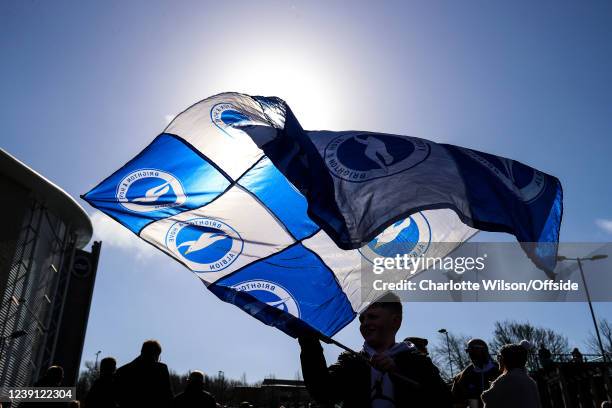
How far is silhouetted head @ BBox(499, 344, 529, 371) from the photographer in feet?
13.4

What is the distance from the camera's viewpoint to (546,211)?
176 inches

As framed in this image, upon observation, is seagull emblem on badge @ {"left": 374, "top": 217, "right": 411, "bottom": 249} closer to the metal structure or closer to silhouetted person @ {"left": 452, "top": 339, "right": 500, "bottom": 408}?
silhouetted person @ {"left": 452, "top": 339, "right": 500, "bottom": 408}

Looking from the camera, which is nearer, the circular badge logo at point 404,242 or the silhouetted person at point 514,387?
the silhouetted person at point 514,387

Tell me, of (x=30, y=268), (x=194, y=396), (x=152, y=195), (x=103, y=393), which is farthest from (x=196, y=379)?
(x=30, y=268)

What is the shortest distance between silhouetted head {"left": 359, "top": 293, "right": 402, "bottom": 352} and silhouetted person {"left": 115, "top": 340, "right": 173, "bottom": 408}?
381 cm

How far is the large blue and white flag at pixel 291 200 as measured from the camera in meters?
4.02

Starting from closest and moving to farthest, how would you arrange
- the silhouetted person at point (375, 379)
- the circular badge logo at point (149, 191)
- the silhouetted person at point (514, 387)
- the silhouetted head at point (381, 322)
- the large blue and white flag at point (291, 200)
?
the silhouetted person at point (375, 379), the silhouetted head at point (381, 322), the silhouetted person at point (514, 387), the large blue and white flag at point (291, 200), the circular badge logo at point (149, 191)

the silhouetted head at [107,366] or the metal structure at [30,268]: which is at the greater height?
the metal structure at [30,268]

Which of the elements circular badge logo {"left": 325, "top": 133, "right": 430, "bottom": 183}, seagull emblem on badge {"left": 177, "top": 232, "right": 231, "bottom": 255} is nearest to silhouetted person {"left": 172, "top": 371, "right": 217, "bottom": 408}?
seagull emblem on badge {"left": 177, "top": 232, "right": 231, "bottom": 255}

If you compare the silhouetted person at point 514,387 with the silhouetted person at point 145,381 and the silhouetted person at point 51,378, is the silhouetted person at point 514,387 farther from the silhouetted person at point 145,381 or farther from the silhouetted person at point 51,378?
the silhouetted person at point 51,378

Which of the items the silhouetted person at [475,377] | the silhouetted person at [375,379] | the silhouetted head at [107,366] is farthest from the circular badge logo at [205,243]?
the silhouetted person at [475,377]

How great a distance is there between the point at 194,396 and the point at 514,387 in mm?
4028

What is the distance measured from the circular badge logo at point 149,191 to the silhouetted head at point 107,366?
2.66m

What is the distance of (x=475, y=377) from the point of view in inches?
206
